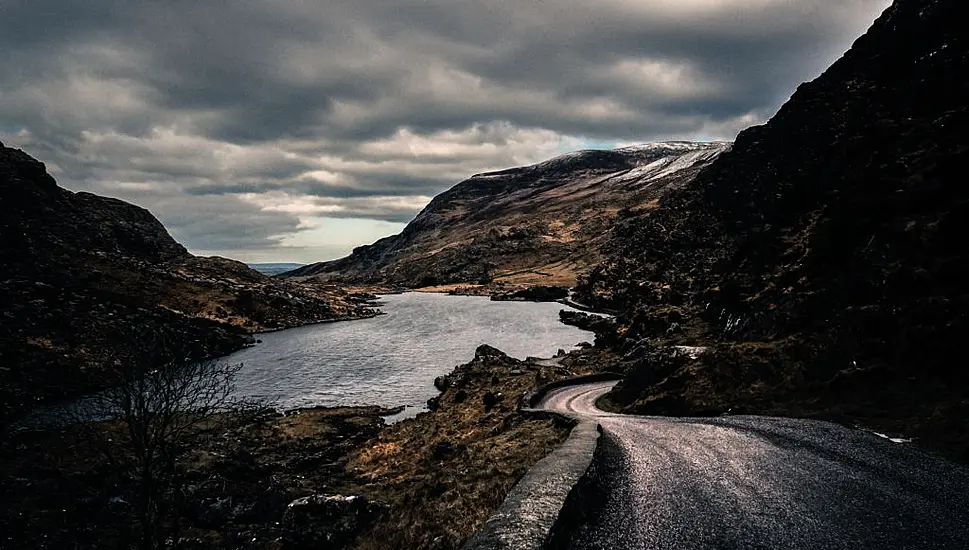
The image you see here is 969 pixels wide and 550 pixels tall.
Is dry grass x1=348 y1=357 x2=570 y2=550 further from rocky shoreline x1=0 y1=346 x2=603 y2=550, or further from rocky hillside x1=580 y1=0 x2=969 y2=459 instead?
rocky hillside x1=580 y1=0 x2=969 y2=459

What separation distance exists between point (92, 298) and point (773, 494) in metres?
108

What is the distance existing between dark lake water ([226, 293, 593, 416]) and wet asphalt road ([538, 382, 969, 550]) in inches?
1752

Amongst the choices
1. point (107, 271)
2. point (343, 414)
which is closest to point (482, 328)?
point (343, 414)

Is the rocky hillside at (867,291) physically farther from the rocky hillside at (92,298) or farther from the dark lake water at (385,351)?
the rocky hillside at (92,298)

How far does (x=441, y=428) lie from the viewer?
43.5 meters

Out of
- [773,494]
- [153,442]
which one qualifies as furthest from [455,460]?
[773,494]

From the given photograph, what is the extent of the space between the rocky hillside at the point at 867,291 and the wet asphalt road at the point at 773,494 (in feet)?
10.2

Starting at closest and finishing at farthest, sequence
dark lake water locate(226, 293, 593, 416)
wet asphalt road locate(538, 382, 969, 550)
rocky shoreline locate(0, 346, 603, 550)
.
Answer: wet asphalt road locate(538, 382, 969, 550) → rocky shoreline locate(0, 346, 603, 550) → dark lake water locate(226, 293, 593, 416)

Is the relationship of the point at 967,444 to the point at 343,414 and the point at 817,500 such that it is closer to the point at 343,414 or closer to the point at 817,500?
the point at 817,500

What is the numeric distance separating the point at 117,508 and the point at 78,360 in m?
55.7

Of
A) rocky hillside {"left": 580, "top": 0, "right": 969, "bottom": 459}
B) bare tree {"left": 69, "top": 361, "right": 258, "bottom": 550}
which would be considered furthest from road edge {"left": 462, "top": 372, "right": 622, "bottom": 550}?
bare tree {"left": 69, "top": 361, "right": 258, "bottom": 550}

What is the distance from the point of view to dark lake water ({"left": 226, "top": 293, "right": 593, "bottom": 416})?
67.8 meters

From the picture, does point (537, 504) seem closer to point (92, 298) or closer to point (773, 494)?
point (773, 494)

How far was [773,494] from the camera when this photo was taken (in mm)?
12891
